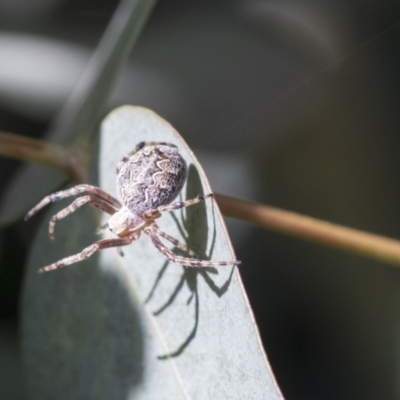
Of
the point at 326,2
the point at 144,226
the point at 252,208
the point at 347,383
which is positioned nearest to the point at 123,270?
the point at 144,226

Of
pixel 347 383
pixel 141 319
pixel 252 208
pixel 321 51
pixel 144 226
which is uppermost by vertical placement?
pixel 321 51

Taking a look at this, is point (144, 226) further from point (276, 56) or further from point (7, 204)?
point (276, 56)

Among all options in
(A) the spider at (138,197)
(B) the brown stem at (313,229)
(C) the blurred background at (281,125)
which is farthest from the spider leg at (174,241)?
(C) the blurred background at (281,125)

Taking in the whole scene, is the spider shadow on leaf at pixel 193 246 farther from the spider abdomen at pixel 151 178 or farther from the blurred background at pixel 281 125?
the blurred background at pixel 281 125

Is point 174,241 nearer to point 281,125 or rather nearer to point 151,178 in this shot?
point 151,178

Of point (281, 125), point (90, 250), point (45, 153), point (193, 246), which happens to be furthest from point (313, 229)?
point (281, 125)

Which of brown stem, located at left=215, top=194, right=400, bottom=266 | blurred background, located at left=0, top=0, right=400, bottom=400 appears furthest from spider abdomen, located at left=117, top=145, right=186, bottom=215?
blurred background, located at left=0, top=0, right=400, bottom=400
